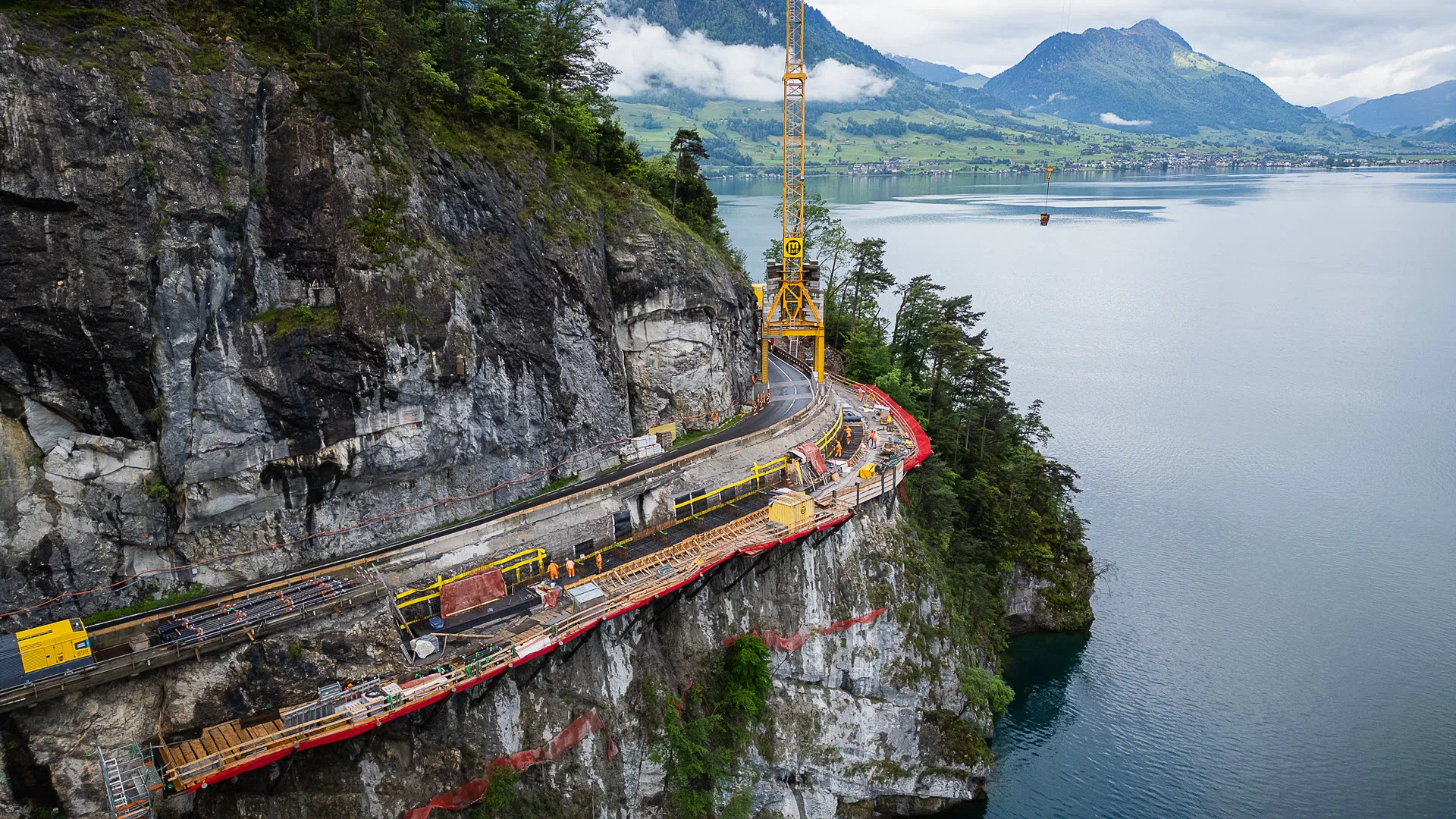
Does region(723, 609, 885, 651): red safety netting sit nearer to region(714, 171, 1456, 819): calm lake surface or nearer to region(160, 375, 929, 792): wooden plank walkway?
region(160, 375, 929, 792): wooden plank walkway

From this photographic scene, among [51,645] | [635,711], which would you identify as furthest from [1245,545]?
[51,645]

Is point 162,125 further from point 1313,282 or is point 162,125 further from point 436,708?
point 1313,282

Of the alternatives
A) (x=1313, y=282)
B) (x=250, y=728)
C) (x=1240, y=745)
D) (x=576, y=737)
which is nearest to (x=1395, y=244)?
(x=1313, y=282)

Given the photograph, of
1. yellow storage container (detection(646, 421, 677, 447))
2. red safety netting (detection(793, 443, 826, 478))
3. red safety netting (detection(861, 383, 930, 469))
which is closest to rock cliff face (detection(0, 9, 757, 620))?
yellow storage container (detection(646, 421, 677, 447))

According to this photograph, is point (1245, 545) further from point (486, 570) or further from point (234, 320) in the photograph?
point (234, 320)

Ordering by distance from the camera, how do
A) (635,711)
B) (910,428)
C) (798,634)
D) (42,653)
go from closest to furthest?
1. (42,653)
2. (635,711)
3. (798,634)
4. (910,428)

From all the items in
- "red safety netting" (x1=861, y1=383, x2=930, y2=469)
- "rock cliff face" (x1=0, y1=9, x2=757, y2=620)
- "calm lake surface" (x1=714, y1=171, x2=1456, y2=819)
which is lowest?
"calm lake surface" (x1=714, y1=171, x2=1456, y2=819)
